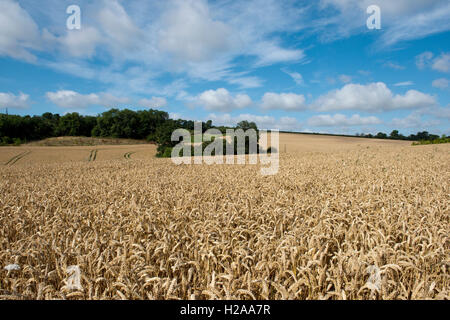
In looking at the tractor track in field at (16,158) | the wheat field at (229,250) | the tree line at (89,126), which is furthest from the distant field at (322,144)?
the tractor track in field at (16,158)

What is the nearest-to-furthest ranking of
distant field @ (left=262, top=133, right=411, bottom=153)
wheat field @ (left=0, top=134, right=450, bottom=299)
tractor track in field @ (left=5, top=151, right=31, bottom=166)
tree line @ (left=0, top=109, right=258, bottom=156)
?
wheat field @ (left=0, top=134, right=450, bottom=299) → tractor track in field @ (left=5, top=151, right=31, bottom=166) → distant field @ (left=262, top=133, right=411, bottom=153) → tree line @ (left=0, top=109, right=258, bottom=156)

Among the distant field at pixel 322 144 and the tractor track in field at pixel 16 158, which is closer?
the tractor track in field at pixel 16 158

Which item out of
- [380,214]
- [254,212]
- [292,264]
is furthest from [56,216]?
[380,214]

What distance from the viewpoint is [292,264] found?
9.00 feet

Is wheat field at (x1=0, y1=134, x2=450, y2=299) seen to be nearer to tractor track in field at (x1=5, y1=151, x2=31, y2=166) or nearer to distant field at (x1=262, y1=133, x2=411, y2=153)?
tractor track in field at (x1=5, y1=151, x2=31, y2=166)

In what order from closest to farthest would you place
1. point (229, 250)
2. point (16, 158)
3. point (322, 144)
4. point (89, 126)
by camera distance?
point (229, 250)
point (16, 158)
point (322, 144)
point (89, 126)

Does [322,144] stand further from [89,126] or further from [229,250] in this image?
[89,126]

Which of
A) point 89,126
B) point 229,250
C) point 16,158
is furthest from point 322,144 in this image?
point 89,126

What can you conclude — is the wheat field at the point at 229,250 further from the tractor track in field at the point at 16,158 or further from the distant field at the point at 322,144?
the distant field at the point at 322,144

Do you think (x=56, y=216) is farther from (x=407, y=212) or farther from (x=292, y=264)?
(x=407, y=212)

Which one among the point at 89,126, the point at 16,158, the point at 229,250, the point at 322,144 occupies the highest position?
the point at 89,126

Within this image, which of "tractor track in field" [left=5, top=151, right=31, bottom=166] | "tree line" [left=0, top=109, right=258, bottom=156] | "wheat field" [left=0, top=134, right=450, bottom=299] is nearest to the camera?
"wheat field" [left=0, top=134, right=450, bottom=299]

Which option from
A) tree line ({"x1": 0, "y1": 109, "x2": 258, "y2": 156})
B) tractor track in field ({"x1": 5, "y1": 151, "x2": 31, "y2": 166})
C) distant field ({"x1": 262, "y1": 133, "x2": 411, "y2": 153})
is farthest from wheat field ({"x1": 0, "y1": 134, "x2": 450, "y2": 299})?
tree line ({"x1": 0, "y1": 109, "x2": 258, "y2": 156})
